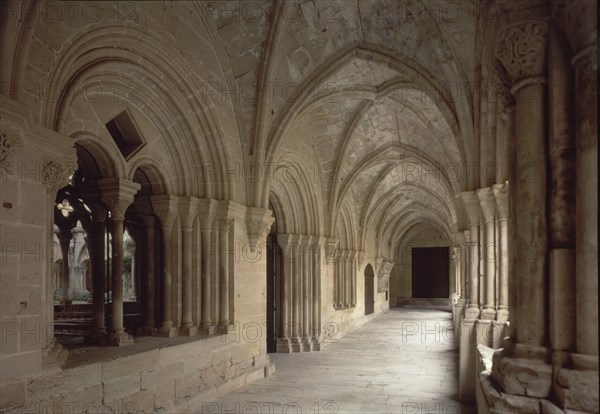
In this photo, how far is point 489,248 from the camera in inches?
249

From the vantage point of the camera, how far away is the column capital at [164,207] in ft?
21.7

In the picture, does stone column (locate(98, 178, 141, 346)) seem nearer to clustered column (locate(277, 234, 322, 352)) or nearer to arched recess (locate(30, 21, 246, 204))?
arched recess (locate(30, 21, 246, 204))

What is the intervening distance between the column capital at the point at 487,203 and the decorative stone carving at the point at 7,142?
4993 millimetres

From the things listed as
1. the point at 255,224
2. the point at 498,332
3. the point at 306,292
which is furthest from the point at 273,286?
the point at 498,332

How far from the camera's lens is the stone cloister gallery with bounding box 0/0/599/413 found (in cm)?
260

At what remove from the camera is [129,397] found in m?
5.05

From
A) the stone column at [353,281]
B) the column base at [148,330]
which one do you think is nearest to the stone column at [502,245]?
the column base at [148,330]

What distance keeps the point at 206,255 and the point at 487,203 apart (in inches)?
147

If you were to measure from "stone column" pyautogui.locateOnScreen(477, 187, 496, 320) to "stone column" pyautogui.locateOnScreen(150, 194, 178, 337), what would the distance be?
3.89 meters

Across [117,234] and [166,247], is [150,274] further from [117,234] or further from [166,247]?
[117,234]

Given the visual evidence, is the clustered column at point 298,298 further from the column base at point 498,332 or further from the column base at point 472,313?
the column base at point 498,332

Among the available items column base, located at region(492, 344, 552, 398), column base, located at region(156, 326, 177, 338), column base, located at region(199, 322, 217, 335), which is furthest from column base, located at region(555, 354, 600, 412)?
column base, located at region(199, 322, 217, 335)

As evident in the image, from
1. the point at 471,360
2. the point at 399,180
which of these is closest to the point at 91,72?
the point at 471,360

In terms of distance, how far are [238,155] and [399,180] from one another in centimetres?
937
